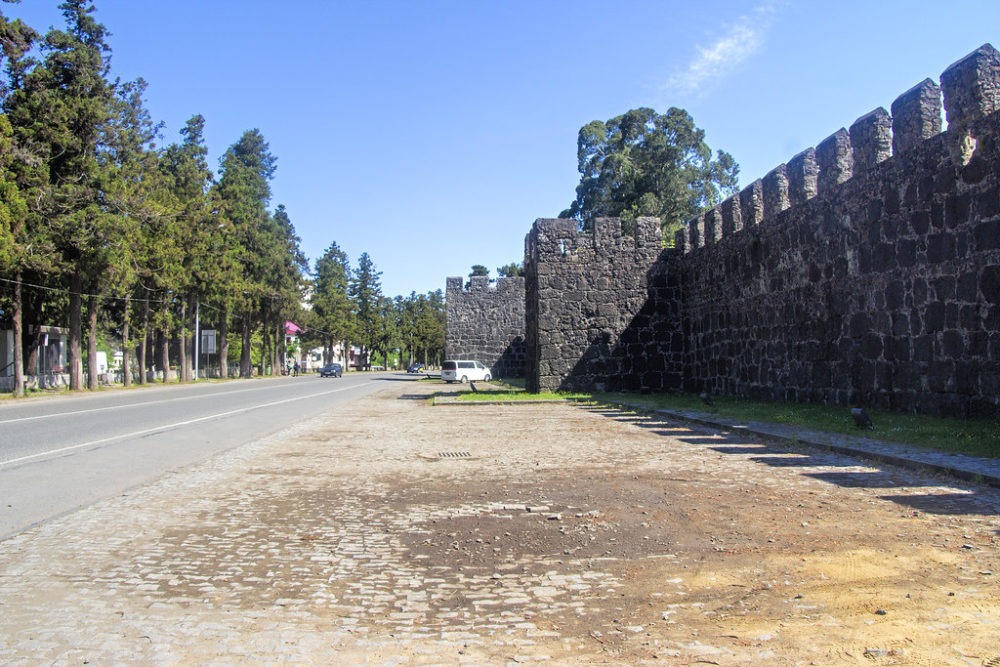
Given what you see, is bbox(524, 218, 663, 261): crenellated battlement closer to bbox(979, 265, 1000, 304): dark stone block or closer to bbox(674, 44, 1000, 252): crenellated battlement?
bbox(674, 44, 1000, 252): crenellated battlement

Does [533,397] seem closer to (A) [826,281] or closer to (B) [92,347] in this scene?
(A) [826,281]

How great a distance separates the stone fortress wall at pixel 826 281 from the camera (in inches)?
404

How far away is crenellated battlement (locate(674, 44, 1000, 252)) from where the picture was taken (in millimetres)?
10133

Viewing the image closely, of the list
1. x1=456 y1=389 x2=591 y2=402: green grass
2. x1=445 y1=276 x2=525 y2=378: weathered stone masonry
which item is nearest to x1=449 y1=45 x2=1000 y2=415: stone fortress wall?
x1=456 y1=389 x2=591 y2=402: green grass

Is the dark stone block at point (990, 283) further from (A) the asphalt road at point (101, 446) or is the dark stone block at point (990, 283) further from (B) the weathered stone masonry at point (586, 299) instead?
(B) the weathered stone masonry at point (586, 299)

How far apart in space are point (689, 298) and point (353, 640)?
62.8 feet

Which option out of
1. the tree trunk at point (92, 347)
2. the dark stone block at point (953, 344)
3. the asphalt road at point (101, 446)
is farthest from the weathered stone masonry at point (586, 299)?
the tree trunk at point (92, 347)

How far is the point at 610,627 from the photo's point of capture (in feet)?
11.7

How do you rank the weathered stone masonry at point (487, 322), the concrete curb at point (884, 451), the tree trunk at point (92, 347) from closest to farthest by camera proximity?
1. the concrete curb at point (884, 451)
2. the tree trunk at point (92, 347)
3. the weathered stone masonry at point (487, 322)

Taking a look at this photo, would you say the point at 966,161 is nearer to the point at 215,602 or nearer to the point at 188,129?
the point at 215,602

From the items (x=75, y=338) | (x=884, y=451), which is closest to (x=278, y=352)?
(x=75, y=338)

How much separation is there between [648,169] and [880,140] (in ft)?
126

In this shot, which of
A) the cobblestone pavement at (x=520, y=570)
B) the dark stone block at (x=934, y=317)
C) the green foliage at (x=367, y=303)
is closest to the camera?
the cobblestone pavement at (x=520, y=570)

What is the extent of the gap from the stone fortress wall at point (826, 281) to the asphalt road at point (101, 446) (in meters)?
8.17
